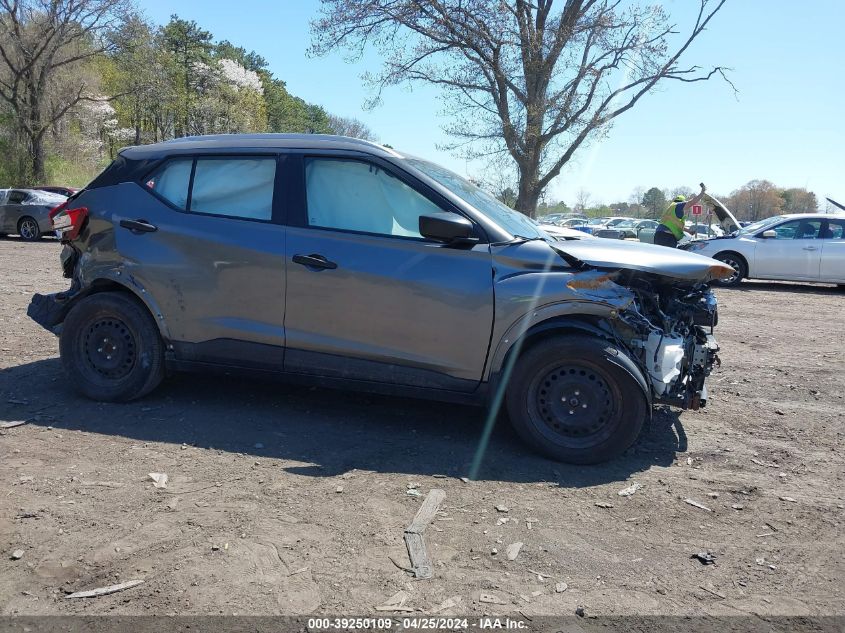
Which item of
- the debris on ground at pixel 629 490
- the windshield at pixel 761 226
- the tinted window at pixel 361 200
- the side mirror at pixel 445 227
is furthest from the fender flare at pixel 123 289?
the windshield at pixel 761 226

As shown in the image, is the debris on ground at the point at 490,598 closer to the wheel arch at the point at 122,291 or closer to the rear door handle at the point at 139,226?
the wheel arch at the point at 122,291

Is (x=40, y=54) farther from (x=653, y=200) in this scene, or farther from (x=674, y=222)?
(x=653, y=200)

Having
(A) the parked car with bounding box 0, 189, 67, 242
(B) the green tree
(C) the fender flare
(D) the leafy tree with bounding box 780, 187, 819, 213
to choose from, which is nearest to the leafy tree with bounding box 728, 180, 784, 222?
(D) the leafy tree with bounding box 780, 187, 819, 213

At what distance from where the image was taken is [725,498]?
3795 millimetres

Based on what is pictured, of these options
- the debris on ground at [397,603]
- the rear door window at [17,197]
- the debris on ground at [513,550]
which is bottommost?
the debris on ground at [397,603]

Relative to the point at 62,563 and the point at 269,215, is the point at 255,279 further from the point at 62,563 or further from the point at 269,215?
the point at 62,563

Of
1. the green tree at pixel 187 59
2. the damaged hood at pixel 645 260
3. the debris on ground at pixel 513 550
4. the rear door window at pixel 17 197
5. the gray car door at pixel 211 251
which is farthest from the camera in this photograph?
the green tree at pixel 187 59

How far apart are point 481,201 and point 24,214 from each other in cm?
2010

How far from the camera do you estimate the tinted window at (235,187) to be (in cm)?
471

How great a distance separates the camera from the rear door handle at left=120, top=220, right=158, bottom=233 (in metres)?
4.80

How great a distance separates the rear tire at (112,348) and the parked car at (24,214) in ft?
58.6

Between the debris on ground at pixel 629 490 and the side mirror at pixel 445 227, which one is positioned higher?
the side mirror at pixel 445 227

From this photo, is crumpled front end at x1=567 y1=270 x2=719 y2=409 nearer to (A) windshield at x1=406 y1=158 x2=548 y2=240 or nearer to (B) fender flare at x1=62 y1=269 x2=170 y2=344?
(A) windshield at x1=406 y1=158 x2=548 y2=240

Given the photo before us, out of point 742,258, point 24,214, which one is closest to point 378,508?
point 742,258
